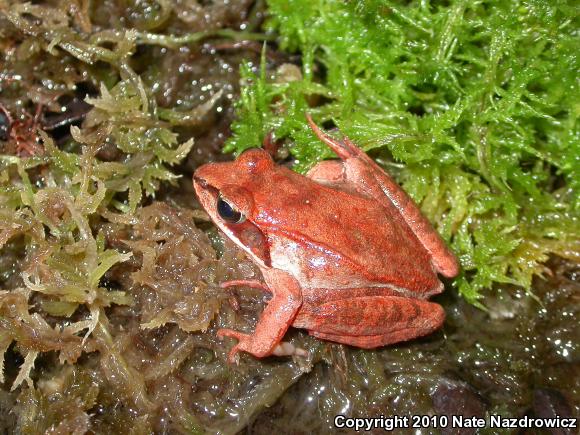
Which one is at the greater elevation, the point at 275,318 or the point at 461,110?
the point at 461,110

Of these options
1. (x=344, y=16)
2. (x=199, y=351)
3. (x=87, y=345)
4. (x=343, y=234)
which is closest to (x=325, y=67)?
(x=344, y=16)

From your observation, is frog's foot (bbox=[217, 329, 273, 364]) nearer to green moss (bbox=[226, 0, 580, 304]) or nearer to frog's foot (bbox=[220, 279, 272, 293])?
frog's foot (bbox=[220, 279, 272, 293])

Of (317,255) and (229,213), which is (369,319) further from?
(229,213)

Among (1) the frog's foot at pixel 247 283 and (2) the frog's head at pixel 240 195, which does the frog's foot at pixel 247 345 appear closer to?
(1) the frog's foot at pixel 247 283

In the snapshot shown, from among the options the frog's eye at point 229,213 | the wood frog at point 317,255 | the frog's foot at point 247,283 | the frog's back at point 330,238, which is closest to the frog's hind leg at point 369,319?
the wood frog at point 317,255

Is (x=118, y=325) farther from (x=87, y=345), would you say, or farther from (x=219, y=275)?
(x=219, y=275)

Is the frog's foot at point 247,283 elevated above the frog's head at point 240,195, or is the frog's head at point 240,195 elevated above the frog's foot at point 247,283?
the frog's head at point 240,195

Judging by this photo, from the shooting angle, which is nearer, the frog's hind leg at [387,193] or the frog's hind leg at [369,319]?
the frog's hind leg at [369,319]

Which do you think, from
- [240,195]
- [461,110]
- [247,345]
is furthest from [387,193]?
[247,345]
